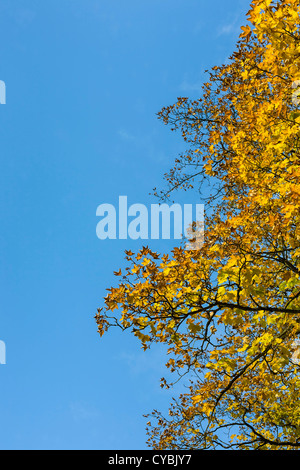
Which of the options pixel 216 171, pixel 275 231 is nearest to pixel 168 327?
pixel 275 231

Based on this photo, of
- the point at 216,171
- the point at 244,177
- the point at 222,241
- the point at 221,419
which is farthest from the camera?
the point at 216,171

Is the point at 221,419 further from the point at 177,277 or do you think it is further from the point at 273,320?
the point at 177,277

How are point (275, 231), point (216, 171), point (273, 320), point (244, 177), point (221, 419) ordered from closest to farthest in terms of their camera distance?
1. point (275, 231)
2. point (273, 320)
3. point (244, 177)
4. point (221, 419)
5. point (216, 171)

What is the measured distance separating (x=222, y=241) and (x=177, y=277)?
3.29 feet

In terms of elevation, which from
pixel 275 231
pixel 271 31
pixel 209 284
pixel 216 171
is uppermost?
pixel 216 171

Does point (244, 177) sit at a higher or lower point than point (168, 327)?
higher

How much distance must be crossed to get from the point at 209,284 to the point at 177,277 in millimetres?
443

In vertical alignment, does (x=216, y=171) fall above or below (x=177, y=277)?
above
